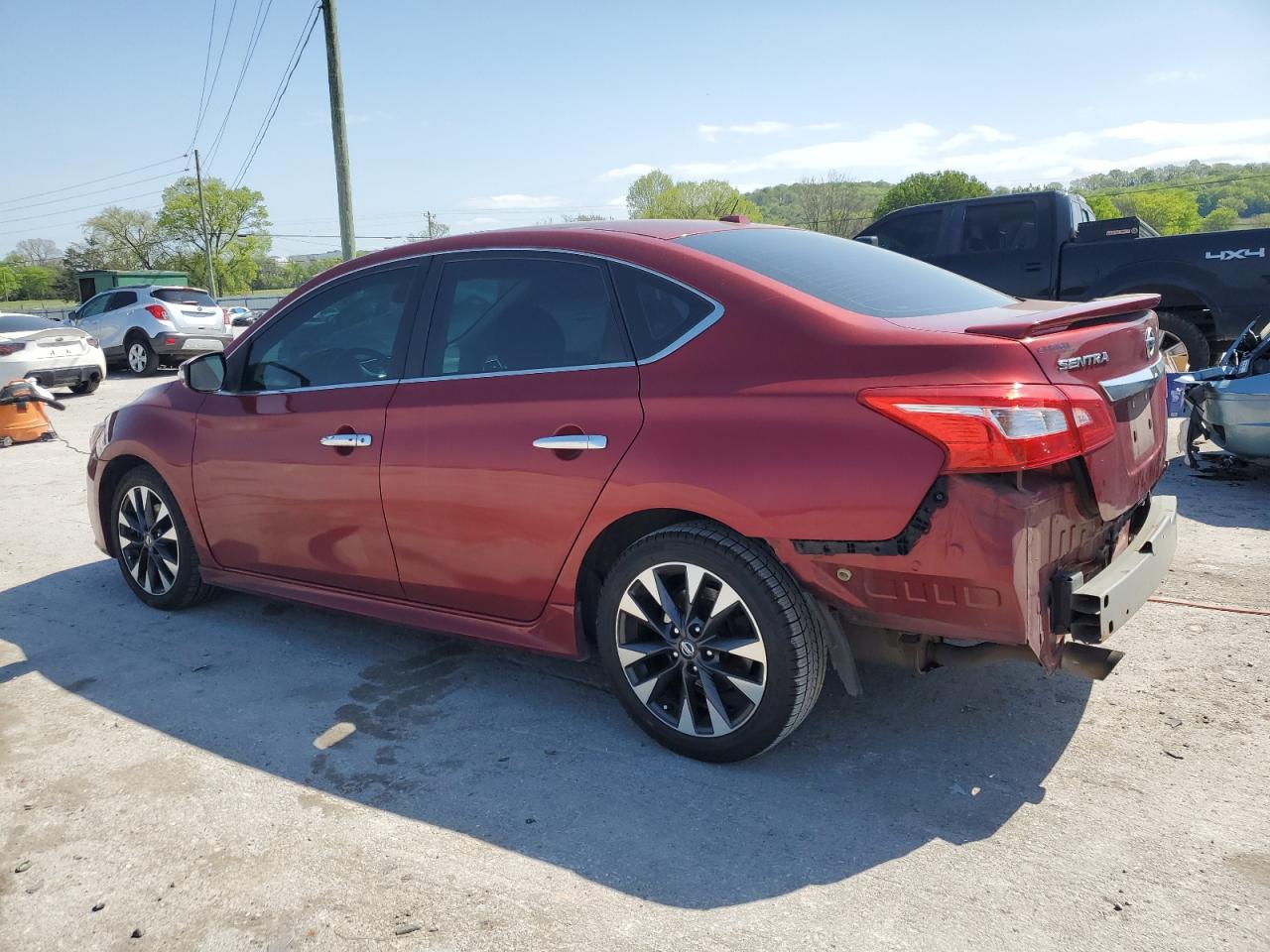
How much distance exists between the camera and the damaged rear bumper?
109 inches

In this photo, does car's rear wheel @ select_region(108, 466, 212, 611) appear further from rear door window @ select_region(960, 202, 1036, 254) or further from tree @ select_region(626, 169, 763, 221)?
tree @ select_region(626, 169, 763, 221)

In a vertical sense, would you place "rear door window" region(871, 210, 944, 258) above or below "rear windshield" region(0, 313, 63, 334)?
above

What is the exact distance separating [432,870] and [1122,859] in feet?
6.11

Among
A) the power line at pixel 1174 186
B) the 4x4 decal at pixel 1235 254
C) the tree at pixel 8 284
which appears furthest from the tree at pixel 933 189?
the tree at pixel 8 284

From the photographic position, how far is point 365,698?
3922 mm

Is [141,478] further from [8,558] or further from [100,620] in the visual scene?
[8,558]

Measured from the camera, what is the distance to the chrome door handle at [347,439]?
3903mm

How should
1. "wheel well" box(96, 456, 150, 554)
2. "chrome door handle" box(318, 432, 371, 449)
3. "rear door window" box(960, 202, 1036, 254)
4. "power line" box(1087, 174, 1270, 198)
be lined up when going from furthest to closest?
"power line" box(1087, 174, 1270, 198) → "rear door window" box(960, 202, 1036, 254) → "wheel well" box(96, 456, 150, 554) → "chrome door handle" box(318, 432, 371, 449)

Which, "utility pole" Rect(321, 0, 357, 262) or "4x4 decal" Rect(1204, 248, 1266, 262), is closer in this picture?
"4x4 decal" Rect(1204, 248, 1266, 262)

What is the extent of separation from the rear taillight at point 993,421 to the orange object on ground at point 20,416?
35.2 feet

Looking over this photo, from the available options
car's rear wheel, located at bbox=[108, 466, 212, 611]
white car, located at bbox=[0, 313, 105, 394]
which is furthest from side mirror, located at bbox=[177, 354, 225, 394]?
white car, located at bbox=[0, 313, 105, 394]

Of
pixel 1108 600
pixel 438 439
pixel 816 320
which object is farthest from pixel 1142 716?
pixel 438 439

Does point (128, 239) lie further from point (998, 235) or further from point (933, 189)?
point (998, 235)

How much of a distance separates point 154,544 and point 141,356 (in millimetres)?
15989
